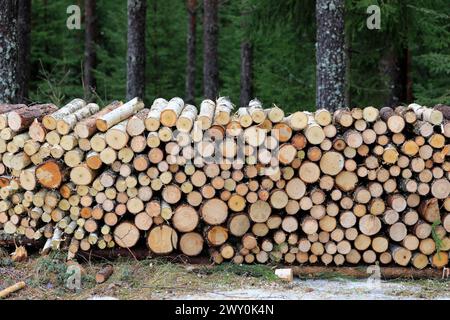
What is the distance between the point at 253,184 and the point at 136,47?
8518 mm

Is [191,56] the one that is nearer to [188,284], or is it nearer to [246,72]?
[246,72]

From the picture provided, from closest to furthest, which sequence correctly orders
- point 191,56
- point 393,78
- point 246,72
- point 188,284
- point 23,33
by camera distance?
point 188,284 → point 393,78 → point 23,33 → point 246,72 → point 191,56

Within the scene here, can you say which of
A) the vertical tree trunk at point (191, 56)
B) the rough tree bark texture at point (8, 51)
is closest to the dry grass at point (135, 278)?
the rough tree bark texture at point (8, 51)

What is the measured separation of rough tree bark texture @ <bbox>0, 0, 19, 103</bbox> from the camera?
10188mm

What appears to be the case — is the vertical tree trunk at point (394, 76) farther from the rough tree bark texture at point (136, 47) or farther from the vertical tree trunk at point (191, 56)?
the vertical tree trunk at point (191, 56)

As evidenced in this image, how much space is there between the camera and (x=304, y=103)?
14680 mm

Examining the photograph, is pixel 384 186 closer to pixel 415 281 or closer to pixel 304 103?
pixel 415 281

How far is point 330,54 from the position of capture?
32.6 ft

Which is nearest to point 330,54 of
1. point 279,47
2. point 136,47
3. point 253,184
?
point 253,184

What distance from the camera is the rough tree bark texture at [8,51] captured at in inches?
401

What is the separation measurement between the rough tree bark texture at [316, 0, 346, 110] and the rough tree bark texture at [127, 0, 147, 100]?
5.74 metres

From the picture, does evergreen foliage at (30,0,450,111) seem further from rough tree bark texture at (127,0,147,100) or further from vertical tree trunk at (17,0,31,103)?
rough tree bark texture at (127,0,147,100)
